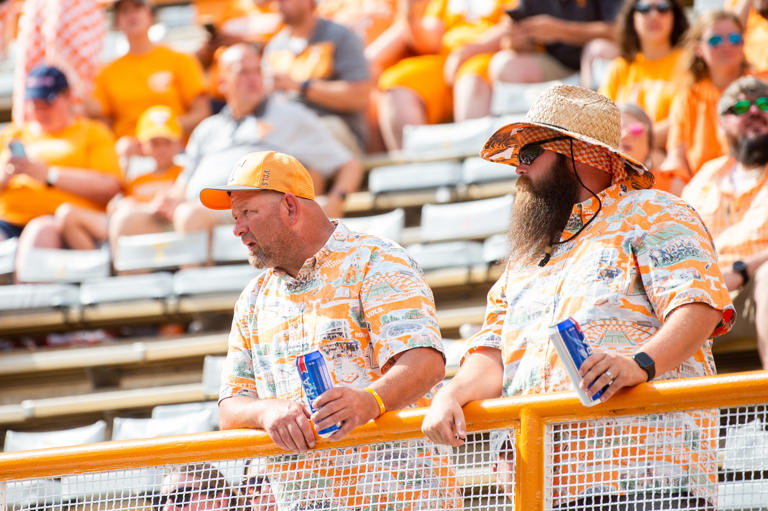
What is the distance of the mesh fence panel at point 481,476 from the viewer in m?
2.34

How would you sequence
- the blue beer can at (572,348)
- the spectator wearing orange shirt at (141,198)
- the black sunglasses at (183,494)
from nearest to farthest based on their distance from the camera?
the blue beer can at (572,348) < the black sunglasses at (183,494) < the spectator wearing orange shirt at (141,198)

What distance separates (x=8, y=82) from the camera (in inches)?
324

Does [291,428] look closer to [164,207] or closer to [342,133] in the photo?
[164,207]

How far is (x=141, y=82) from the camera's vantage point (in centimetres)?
716

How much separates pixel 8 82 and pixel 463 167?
149 inches

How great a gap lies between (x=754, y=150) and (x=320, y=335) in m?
2.18

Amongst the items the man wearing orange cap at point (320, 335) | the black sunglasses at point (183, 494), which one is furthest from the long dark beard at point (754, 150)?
the black sunglasses at point (183, 494)

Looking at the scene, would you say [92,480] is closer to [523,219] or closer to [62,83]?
[523,219]

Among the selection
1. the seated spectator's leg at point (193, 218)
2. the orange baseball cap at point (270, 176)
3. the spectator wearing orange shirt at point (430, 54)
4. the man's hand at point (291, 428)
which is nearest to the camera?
the man's hand at point (291, 428)

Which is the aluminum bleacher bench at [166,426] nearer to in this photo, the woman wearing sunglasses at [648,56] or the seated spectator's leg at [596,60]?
the woman wearing sunglasses at [648,56]

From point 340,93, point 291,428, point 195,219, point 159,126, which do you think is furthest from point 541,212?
point 159,126

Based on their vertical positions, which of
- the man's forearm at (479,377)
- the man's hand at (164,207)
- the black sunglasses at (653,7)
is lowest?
the man's forearm at (479,377)

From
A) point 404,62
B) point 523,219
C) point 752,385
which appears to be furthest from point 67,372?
point 752,385

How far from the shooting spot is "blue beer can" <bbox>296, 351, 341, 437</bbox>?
251 cm
